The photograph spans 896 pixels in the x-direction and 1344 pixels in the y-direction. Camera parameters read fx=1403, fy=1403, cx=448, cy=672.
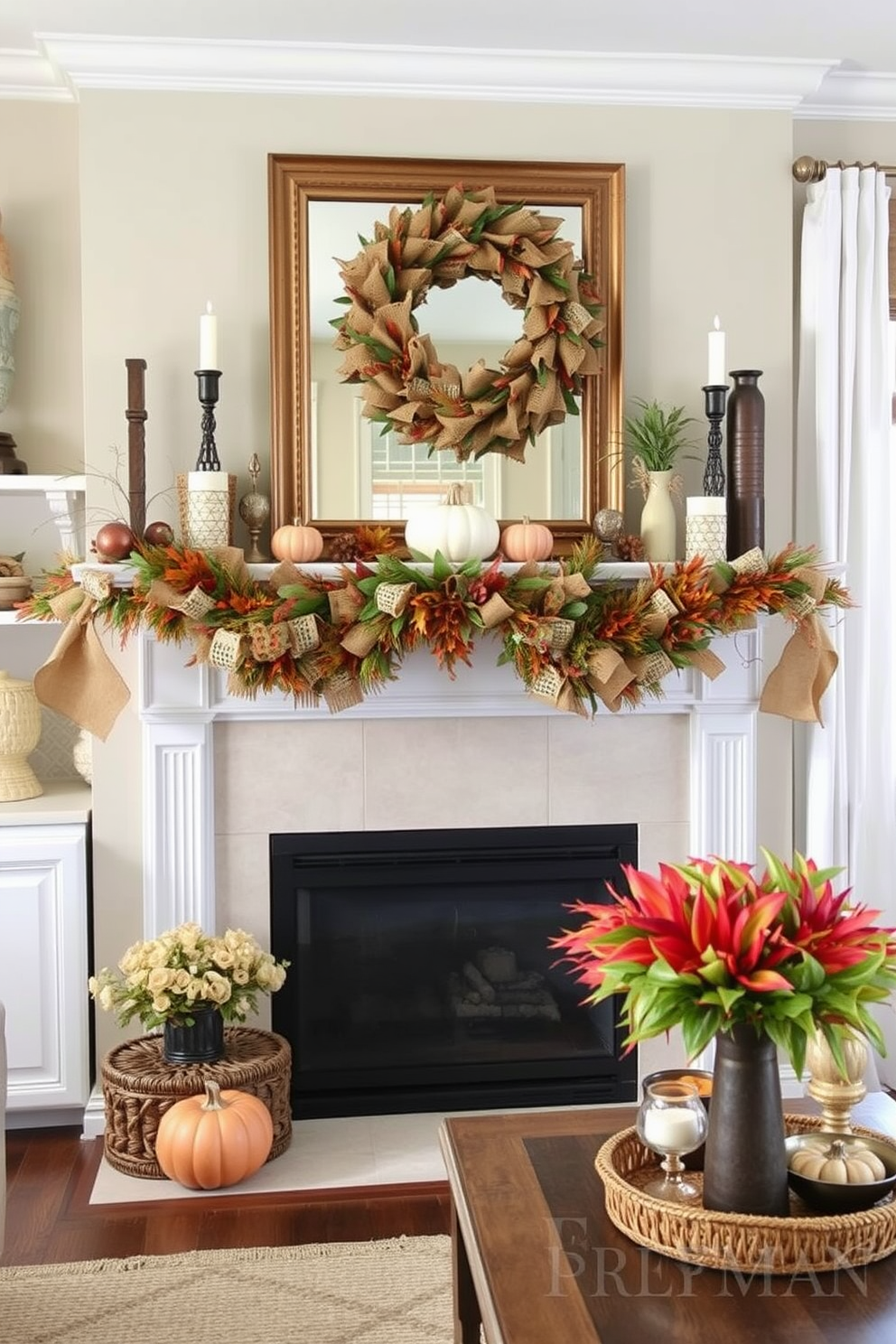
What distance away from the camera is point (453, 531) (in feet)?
10.5

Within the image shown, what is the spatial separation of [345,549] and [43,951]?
3.97ft

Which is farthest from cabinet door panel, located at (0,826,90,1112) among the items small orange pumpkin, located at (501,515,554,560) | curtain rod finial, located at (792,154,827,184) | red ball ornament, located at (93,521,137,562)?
curtain rod finial, located at (792,154,827,184)

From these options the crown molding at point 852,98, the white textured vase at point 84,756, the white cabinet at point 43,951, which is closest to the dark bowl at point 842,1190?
the white cabinet at point 43,951

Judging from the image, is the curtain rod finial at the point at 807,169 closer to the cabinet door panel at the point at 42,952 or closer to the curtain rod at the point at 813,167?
the curtain rod at the point at 813,167

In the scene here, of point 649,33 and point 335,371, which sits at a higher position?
point 649,33

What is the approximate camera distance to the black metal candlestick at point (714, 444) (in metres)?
3.39

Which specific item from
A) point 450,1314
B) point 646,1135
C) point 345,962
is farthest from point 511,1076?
point 646,1135

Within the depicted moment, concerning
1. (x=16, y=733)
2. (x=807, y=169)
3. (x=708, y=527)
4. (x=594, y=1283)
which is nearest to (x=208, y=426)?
(x=16, y=733)

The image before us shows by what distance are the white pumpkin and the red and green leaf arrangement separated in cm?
163

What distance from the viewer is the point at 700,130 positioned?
11.7 ft

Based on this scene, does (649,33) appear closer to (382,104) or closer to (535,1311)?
(382,104)

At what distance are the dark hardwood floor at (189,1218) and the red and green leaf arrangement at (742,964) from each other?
153 cm

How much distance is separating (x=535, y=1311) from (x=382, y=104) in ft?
9.28

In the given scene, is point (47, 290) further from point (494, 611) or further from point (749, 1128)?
point (749, 1128)
